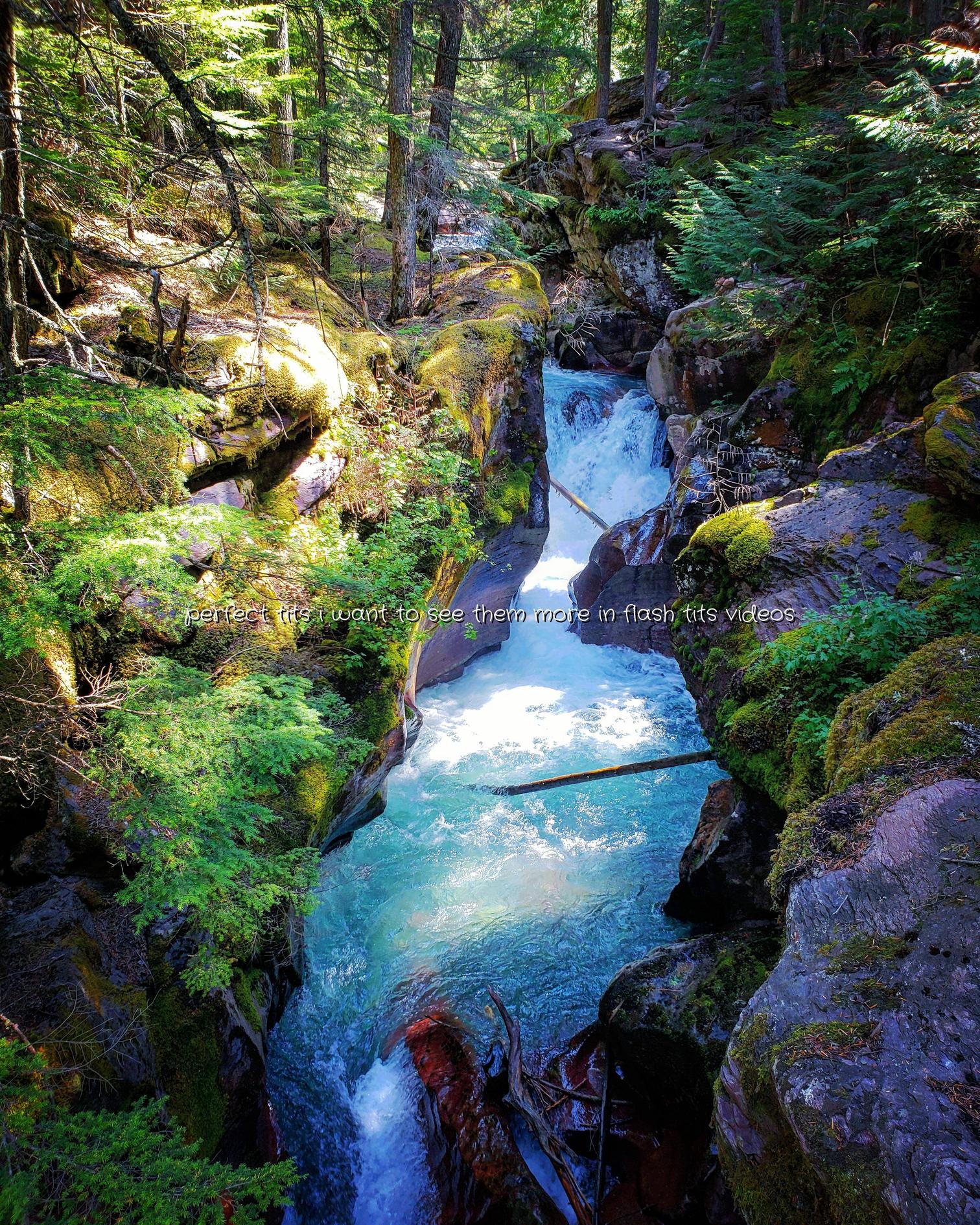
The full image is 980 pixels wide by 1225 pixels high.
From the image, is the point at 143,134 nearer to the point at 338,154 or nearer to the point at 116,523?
the point at 338,154

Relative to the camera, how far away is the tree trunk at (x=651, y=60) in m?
16.5

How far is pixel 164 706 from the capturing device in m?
3.18

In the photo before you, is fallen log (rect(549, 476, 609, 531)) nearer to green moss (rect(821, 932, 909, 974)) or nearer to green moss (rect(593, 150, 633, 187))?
green moss (rect(593, 150, 633, 187))

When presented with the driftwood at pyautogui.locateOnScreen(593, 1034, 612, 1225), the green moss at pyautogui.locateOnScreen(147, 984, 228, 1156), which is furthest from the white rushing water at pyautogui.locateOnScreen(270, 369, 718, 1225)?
the green moss at pyautogui.locateOnScreen(147, 984, 228, 1156)

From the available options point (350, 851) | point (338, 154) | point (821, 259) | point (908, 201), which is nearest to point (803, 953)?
point (350, 851)

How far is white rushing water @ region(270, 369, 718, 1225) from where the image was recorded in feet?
15.5

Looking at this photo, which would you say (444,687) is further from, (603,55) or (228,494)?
(603,55)

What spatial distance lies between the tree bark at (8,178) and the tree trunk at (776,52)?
56.7ft

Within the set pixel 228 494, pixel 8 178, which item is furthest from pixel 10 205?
pixel 228 494

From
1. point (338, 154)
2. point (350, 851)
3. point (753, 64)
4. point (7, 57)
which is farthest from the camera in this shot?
point (753, 64)

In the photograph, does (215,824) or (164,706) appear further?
(215,824)

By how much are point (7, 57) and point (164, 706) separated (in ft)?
11.2

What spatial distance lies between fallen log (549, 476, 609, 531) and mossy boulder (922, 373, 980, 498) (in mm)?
8038

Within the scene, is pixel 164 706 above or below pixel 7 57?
below
